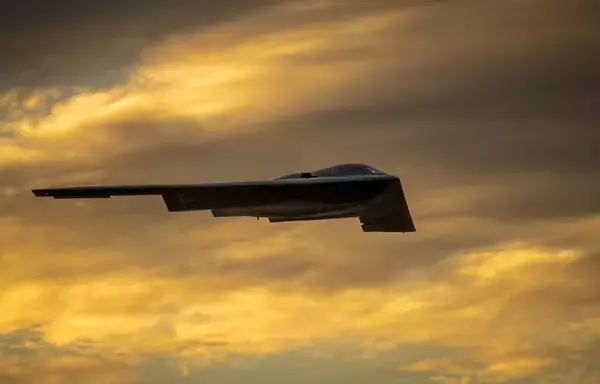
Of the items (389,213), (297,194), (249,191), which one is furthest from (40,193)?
(389,213)

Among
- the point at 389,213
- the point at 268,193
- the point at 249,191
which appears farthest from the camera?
the point at 389,213

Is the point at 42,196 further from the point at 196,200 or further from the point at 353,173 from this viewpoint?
the point at 353,173

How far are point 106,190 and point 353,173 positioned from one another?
1646 centimetres

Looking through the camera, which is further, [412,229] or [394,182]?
[412,229]

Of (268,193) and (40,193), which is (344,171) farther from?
(40,193)

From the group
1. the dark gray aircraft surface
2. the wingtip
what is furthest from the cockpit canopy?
the wingtip

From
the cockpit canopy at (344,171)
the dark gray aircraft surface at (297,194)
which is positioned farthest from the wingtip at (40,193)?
the cockpit canopy at (344,171)

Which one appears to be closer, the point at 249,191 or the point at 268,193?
the point at 249,191

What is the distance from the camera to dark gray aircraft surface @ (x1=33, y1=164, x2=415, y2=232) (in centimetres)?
8212

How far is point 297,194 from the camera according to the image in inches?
3278

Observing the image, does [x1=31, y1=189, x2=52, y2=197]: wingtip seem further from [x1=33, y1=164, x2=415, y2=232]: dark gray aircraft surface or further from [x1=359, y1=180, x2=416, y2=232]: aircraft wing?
[x1=359, y1=180, x2=416, y2=232]: aircraft wing

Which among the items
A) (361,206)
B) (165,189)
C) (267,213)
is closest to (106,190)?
(165,189)

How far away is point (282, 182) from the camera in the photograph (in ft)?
271

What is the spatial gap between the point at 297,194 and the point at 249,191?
10.7ft
